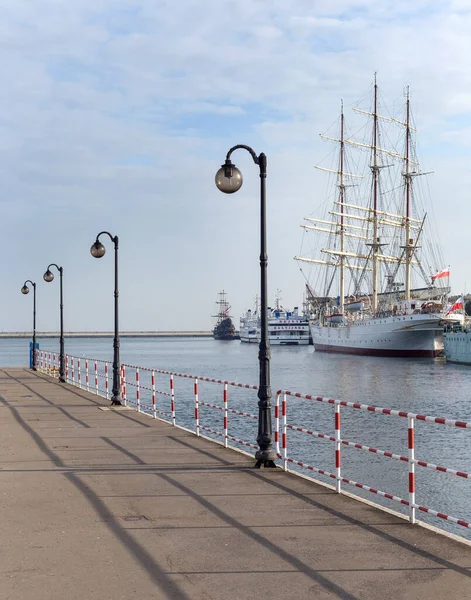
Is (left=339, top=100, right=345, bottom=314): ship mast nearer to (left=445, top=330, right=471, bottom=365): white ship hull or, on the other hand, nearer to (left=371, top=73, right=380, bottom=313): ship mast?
(left=371, top=73, right=380, bottom=313): ship mast

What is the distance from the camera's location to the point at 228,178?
12852mm

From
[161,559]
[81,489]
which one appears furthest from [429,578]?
[81,489]

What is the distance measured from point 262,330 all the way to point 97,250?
1323 cm

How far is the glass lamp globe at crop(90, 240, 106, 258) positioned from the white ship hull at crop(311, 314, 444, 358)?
7811 centimetres

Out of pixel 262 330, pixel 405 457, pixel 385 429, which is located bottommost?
pixel 385 429

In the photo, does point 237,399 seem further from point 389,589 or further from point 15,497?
point 389,589

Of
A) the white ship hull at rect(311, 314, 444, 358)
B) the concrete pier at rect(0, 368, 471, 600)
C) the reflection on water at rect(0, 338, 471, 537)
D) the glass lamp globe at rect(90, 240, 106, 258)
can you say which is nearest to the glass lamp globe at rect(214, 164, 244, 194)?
the concrete pier at rect(0, 368, 471, 600)

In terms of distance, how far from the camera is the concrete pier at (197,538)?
20.4 feet

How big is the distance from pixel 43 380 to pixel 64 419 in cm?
1699

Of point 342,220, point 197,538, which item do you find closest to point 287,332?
point 342,220

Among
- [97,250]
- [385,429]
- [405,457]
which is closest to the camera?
[405,457]

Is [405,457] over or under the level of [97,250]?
under

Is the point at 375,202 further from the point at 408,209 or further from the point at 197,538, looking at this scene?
the point at 197,538

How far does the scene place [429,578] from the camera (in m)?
6.42
